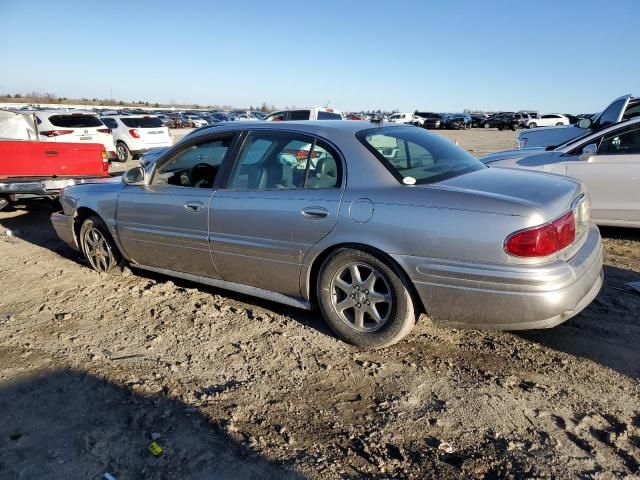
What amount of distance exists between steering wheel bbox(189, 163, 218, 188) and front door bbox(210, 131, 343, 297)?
0.23 m

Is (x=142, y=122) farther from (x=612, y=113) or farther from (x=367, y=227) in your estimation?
(x=367, y=227)

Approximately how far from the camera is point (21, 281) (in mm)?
5195

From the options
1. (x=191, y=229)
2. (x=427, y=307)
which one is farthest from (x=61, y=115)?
(x=427, y=307)

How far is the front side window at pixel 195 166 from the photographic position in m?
4.27

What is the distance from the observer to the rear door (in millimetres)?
6000

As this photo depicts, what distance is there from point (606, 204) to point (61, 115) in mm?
13863

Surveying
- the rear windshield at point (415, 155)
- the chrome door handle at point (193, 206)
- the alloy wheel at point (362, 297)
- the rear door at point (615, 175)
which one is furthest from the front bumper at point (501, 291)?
the rear door at point (615, 175)

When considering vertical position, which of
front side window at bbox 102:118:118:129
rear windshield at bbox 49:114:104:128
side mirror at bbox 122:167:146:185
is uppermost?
side mirror at bbox 122:167:146:185

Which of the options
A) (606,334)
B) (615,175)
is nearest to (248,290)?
(606,334)

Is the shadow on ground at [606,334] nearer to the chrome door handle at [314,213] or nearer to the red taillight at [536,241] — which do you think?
the red taillight at [536,241]

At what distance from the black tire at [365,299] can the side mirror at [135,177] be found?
83.0 inches

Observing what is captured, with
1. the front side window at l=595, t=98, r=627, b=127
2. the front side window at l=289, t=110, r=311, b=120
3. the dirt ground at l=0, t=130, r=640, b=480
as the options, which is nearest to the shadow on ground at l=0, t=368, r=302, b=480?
the dirt ground at l=0, t=130, r=640, b=480

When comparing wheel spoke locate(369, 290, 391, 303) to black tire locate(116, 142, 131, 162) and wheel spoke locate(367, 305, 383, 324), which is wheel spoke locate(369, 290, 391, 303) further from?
black tire locate(116, 142, 131, 162)

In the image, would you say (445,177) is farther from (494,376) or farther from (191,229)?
(191,229)
